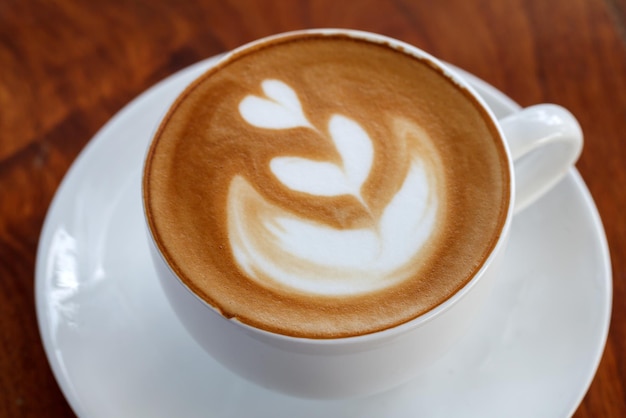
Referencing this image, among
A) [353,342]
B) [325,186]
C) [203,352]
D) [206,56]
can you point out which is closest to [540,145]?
[325,186]

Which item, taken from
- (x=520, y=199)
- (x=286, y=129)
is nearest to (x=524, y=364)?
(x=520, y=199)

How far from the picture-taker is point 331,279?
91cm

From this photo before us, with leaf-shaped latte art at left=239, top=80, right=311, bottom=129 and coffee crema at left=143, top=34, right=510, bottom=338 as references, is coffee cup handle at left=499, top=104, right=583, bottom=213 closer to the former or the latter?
coffee crema at left=143, top=34, right=510, bottom=338

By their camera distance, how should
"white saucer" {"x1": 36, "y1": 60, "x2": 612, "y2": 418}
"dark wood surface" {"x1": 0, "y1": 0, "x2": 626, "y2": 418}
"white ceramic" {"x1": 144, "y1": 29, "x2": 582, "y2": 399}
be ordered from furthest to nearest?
"dark wood surface" {"x1": 0, "y1": 0, "x2": 626, "y2": 418}, "white saucer" {"x1": 36, "y1": 60, "x2": 612, "y2": 418}, "white ceramic" {"x1": 144, "y1": 29, "x2": 582, "y2": 399}

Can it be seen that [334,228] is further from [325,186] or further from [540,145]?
[540,145]

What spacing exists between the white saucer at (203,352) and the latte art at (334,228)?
0.21 metres

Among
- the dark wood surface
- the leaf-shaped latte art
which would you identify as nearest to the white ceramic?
the leaf-shaped latte art

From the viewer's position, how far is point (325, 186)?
1.00 meters

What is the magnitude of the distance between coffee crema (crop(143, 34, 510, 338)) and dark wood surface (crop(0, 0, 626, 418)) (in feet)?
1.26

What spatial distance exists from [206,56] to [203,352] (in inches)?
25.4

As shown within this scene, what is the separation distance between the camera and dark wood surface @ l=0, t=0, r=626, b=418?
1.32 meters

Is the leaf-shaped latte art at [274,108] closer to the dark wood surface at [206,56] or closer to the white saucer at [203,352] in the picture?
the white saucer at [203,352]

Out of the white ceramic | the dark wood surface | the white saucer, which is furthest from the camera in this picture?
the dark wood surface

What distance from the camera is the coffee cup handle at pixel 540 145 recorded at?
3.43 feet
